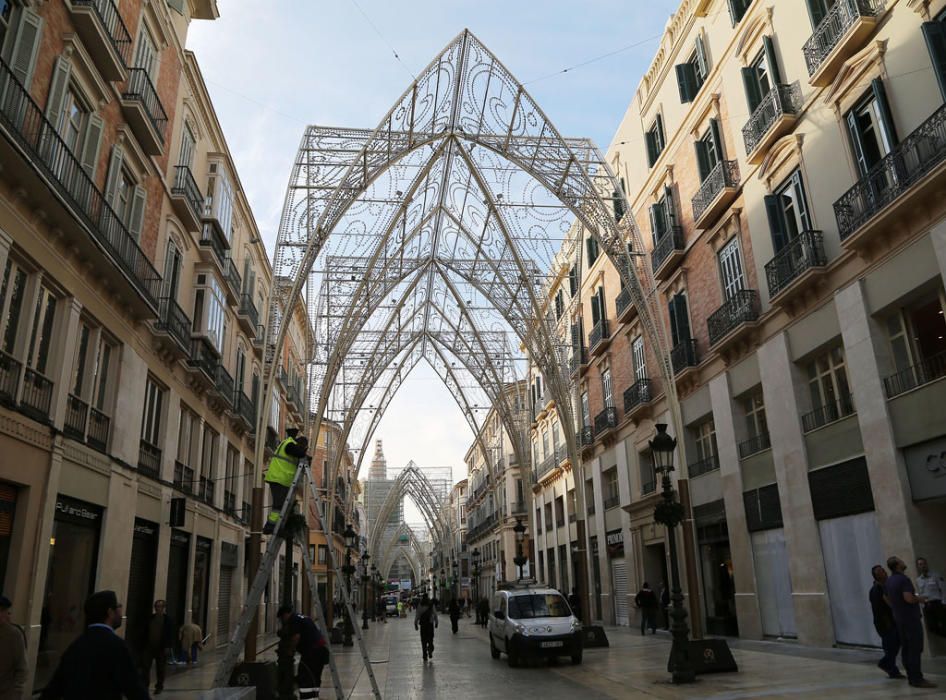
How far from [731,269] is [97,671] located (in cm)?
1794

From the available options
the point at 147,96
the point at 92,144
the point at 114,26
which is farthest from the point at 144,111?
the point at 92,144

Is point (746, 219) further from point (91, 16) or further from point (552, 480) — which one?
point (552, 480)

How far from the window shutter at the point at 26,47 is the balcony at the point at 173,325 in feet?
21.7

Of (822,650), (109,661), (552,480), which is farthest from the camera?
(552,480)

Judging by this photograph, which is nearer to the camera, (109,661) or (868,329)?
(109,661)

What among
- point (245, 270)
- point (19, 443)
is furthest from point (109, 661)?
point (245, 270)

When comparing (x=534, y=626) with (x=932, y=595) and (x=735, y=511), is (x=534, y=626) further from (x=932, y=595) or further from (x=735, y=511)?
(x=932, y=595)

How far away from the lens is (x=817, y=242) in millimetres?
15164

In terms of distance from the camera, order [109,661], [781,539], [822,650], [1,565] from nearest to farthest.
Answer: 1. [109,661]
2. [1,565]
3. [822,650]
4. [781,539]

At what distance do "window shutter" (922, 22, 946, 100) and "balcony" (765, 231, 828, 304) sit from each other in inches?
155

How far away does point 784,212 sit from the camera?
1683 centimetres

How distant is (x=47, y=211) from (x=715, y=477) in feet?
56.4

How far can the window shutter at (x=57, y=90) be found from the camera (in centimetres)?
1185

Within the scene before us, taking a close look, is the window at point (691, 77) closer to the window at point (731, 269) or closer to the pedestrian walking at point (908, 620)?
the window at point (731, 269)
